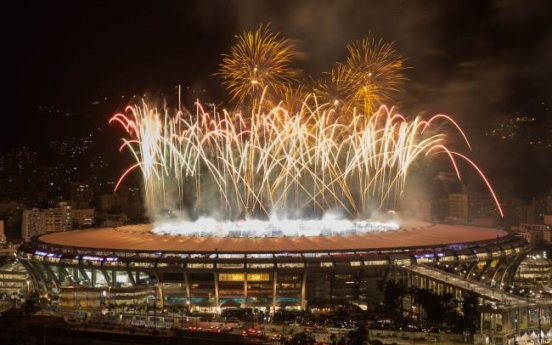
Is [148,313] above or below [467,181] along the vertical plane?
below

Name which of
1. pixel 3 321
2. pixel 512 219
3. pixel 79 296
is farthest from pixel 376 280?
pixel 512 219

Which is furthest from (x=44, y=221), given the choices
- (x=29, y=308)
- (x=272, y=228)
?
(x=29, y=308)

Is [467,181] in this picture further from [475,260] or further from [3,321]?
[3,321]

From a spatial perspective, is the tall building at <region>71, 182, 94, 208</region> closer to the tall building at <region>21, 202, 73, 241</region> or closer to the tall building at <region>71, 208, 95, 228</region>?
the tall building at <region>71, 208, 95, 228</region>

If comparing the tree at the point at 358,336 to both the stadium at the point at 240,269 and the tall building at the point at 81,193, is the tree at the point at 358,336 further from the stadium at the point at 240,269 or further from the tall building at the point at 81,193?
the tall building at the point at 81,193

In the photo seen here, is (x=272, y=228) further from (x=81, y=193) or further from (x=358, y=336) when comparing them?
(x=81, y=193)
